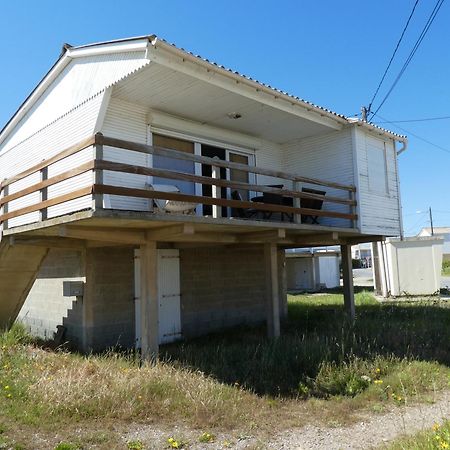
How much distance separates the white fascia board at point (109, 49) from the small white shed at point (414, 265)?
50.9 ft

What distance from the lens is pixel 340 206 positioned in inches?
450

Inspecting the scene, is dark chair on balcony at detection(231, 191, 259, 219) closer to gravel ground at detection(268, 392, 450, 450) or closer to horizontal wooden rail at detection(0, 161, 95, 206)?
horizontal wooden rail at detection(0, 161, 95, 206)

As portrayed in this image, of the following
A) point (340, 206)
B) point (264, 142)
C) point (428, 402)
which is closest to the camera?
point (428, 402)

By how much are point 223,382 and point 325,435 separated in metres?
2.06

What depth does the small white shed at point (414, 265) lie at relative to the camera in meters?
19.9

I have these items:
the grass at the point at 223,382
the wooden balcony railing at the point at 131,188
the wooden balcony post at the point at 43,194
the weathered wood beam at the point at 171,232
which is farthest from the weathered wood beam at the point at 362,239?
the wooden balcony post at the point at 43,194

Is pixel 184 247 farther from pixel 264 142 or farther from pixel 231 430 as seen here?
A: pixel 231 430

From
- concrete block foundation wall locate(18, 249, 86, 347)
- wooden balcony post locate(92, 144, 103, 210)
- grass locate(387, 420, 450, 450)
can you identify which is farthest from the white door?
grass locate(387, 420, 450, 450)

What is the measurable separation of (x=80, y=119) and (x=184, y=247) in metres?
3.56

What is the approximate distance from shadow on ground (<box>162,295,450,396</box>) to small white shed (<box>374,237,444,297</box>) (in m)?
8.11

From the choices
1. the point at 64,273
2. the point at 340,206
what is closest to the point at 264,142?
the point at 340,206

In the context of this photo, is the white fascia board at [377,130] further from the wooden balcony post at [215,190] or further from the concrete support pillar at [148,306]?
the concrete support pillar at [148,306]

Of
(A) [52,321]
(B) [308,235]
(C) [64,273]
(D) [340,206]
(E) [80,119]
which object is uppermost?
(E) [80,119]

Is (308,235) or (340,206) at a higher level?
(340,206)
